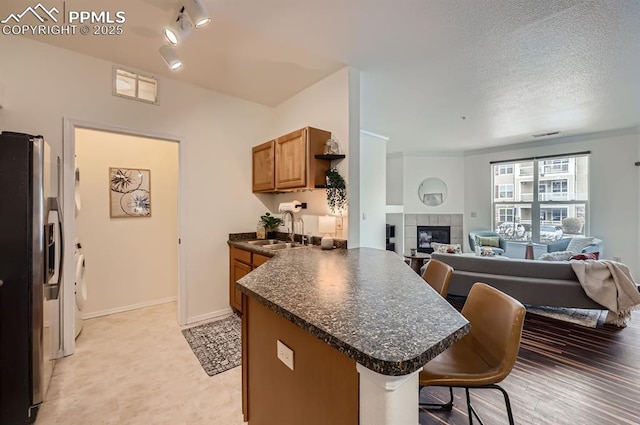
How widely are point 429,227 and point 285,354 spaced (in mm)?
6532

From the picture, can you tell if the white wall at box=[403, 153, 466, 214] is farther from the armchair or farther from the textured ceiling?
the textured ceiling

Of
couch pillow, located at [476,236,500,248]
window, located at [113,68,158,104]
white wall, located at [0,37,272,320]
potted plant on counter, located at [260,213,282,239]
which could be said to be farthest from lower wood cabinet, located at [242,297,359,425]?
couch pillow, located at [476,236,500,248]

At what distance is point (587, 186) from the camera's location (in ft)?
17.3

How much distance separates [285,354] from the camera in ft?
3.70

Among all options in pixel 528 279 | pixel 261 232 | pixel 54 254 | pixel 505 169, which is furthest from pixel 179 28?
pixel 505 169

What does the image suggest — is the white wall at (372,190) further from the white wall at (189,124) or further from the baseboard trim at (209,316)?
the baseboard trim at (209,316)

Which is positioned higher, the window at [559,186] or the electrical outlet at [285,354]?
the window at [559,186]

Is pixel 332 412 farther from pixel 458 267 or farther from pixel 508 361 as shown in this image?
pixel 458 267

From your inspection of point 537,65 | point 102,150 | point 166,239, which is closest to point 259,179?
point 166,239

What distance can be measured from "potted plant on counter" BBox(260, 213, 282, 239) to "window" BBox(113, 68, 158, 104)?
1.80m

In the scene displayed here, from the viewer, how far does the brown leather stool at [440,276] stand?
5.65 ft

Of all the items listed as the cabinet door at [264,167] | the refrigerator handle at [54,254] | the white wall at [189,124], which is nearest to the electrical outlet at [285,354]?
the refrigerator handle at [54,254]

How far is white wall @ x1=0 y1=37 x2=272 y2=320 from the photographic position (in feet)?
7.54

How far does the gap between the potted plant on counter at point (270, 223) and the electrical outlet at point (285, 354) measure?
8.15 feet
